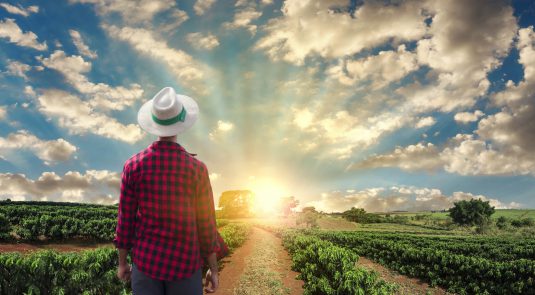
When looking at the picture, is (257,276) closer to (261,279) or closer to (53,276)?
(261,279)

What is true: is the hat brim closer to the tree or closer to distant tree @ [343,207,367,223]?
distant tree @ [343,207,367,223]

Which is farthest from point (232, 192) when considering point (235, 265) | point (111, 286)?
point (111, 286)

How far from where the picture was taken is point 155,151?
244 centimetres

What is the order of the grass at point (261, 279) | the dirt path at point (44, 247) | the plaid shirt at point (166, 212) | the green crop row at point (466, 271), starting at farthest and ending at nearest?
the dirt path at point (44, 247), the green crop row at point (466, 271), the grass at point (261, 279), the plaid shirt at point (166, 212)

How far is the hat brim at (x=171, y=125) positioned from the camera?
254 centimetres

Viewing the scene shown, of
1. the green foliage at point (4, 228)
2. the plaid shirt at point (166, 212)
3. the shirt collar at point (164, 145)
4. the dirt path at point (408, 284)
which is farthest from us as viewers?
the green foliage at point (4, 228)

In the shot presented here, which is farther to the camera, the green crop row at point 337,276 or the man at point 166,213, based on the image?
the green crop row at point 337,276

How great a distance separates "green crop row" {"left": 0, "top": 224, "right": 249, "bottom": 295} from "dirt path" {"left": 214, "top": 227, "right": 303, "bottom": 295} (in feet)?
17.0

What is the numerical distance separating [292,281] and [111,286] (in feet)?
26.4

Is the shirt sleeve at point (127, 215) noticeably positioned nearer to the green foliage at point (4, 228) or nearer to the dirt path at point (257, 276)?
the dirt path at point (257, 276)

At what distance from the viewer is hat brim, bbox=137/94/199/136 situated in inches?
100

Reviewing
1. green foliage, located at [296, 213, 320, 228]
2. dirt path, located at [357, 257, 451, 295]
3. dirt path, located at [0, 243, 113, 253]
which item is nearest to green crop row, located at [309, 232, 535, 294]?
dirt path, located at [357, 257, 451, 295]

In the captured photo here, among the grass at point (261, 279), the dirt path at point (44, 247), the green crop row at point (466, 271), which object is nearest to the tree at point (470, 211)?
the green crop row at point (466, 271)

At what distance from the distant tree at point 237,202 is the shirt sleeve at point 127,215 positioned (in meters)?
79.0
